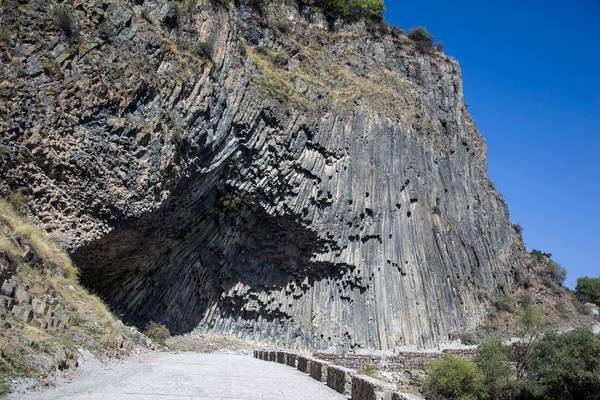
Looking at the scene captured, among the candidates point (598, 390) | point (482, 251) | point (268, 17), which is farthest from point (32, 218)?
point (482, 251)

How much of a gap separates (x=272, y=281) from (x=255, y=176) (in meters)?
6.87

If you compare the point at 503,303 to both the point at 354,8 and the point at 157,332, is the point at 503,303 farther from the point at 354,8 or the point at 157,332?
the point at 157,332

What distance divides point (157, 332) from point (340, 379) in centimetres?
1412

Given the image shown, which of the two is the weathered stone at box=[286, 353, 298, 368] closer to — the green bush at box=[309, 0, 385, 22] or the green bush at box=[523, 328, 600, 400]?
the green bush at box=[523, 328, 600, 400]

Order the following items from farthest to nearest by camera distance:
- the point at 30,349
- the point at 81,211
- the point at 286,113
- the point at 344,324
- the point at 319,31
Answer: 1. the point at 319,31
2. the point at 344,324
3. the point at 286,113
4. the point at 81,211
5. the point at 30,349

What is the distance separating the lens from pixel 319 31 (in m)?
41.5

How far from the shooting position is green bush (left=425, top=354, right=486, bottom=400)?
2212 centimetres

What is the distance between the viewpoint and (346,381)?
421 inches

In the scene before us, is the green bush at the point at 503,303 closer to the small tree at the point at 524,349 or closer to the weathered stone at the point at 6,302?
the small tree at the point at 524,349

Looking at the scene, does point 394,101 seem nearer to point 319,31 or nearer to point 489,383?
point 319,31

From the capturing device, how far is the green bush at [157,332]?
22672 mm

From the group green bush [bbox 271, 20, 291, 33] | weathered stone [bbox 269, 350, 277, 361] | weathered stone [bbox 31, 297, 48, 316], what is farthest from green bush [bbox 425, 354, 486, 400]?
green bush [bbox 271, 20, 291, 33]

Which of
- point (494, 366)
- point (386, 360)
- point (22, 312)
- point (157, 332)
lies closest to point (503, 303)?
point (386, 360)

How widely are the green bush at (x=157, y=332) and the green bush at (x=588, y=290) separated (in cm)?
6039
